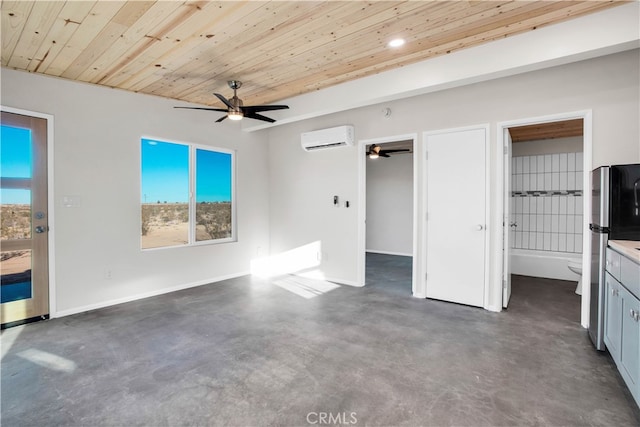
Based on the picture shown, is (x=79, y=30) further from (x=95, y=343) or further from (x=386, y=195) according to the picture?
(x=386, y=195)

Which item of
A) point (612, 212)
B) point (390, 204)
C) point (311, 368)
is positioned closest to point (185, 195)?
point (311, 368)

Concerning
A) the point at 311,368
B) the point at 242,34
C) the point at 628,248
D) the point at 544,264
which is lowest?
the point at 311,368

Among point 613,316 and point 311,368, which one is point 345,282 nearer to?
point 311,368

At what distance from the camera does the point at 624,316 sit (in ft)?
6.86

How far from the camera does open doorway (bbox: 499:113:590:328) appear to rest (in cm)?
499

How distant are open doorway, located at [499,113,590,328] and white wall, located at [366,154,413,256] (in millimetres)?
2150

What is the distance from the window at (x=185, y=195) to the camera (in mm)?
4398

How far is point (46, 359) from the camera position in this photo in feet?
A: 8.56

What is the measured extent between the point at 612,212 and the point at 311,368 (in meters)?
2.57

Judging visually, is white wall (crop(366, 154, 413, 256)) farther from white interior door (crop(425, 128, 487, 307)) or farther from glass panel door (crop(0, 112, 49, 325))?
glass panel door (crop(0, 112, 49, 325))

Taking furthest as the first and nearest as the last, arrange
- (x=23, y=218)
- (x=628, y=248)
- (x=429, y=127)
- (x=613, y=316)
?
(x=429, y=127), (x=23, y=218), (x=613, y=316), (x=628, y=248)

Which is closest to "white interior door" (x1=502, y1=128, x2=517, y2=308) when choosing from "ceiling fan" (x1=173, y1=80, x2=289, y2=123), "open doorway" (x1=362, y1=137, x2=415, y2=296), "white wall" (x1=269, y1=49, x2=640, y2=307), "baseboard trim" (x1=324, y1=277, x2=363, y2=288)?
"white wall" (x1=269, y1=49, x2=640, y2=307)

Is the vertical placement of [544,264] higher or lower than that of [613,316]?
lower

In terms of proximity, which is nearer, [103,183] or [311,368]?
[311,368]
